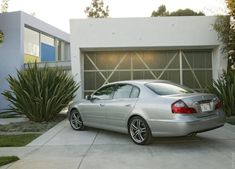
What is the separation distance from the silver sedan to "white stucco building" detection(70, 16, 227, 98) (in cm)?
521

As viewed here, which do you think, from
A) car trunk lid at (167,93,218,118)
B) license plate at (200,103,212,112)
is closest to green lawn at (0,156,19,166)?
car trunk lid at (167,93,218,118)

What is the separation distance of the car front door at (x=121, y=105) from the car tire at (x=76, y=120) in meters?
1.43

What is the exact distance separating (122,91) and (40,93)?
410cm

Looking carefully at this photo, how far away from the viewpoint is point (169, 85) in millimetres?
7652

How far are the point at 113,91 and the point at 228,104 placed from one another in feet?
16.6

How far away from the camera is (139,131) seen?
705cm

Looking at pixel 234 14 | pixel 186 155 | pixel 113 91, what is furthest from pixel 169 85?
pixel 234 14

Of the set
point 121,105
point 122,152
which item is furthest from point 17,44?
point 122,152

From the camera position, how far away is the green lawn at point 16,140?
7.49m

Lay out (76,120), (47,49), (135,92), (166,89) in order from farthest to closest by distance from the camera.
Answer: (47,49) → (76,120) → (135,92) → (166,89)

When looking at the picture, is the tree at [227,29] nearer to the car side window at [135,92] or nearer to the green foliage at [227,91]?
the green foliage at [227,91]

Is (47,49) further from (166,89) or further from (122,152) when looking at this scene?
(122,152)

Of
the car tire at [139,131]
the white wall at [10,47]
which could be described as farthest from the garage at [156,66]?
the car tire at [139,131]

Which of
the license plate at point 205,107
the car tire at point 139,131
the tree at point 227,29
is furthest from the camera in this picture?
the tree at point 227,29
